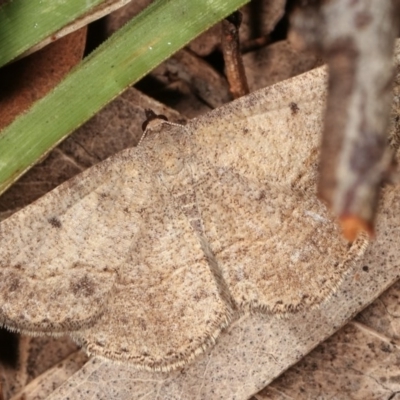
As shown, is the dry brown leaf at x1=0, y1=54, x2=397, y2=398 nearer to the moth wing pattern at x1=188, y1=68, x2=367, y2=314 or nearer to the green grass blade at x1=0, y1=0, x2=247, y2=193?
the moth wing pattern at x1=188, y1=68, x2=367, y2=314

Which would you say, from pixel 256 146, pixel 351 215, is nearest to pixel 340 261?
A: pixel 256 146

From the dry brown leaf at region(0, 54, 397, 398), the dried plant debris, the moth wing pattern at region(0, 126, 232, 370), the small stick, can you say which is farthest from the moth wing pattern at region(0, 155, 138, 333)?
the dried plant debris

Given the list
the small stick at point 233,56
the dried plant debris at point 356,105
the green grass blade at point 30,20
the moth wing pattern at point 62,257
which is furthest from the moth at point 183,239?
the dried plant debris at point 356,105

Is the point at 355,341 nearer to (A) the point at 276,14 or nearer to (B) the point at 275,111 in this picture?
(B) the point at 275,111

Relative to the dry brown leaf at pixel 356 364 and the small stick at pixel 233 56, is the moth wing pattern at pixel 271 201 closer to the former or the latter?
the dry brown leaf at pixel 356 364

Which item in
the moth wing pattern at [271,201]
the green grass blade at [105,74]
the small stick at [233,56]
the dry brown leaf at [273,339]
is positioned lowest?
the dry brown leaf at [273,339]

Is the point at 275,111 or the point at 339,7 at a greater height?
the point at 339,7

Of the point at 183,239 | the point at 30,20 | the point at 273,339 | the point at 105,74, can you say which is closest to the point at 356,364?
the point at 273,339
